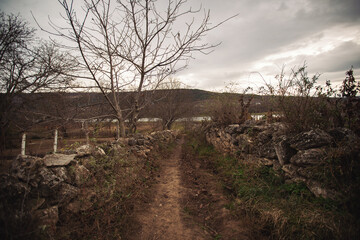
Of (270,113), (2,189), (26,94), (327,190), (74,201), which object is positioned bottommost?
(74,201)

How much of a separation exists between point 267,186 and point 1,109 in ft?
29.2

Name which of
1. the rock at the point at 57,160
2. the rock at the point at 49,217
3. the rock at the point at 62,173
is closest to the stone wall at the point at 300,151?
the rock at the point at 49,217

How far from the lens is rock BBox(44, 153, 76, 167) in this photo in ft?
7.88

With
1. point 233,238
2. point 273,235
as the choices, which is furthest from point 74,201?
point 273,235

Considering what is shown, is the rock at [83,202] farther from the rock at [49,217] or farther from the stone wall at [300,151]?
the stone wall at [300,151]

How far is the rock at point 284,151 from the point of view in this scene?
324 cm

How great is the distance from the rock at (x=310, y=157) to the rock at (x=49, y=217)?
13.8 feet

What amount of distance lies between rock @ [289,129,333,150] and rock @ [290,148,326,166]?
100mm

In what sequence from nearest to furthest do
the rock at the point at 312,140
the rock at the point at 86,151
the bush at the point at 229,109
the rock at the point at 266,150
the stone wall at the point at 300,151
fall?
the stone wall at the point at 300,151
the rock at the point at 312,140
the rock at the point at 86,151
the rock at the point at 266,150
the bush at the point at 229,109

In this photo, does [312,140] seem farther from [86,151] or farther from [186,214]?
[86,151]

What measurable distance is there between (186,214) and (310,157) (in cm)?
263

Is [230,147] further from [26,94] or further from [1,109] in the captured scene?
[26,94]

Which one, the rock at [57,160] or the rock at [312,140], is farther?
the rock at [312,140]

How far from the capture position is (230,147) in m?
6.20
